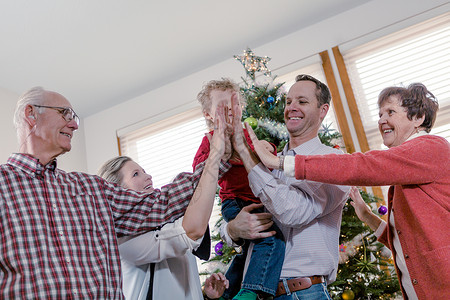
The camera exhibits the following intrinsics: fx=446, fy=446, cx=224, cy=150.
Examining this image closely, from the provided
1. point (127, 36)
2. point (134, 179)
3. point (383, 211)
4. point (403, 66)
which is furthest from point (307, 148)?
point (127, 36)

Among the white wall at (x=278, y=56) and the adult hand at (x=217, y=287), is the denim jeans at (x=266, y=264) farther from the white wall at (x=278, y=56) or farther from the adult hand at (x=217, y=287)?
the white wall at (x=278, y=56)

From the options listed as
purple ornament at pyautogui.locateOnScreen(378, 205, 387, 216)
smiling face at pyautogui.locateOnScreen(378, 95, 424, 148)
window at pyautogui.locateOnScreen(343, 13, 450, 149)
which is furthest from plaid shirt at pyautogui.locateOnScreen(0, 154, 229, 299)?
window at pyautogui.locateOnScreen(343, 13, 450, 149)

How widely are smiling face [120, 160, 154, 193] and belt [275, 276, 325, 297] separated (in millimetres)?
819

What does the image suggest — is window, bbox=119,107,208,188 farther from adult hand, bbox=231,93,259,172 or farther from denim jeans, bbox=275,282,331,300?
denim jeans, bbox=275,282,331,300

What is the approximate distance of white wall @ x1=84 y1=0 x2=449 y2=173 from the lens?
14.6ft

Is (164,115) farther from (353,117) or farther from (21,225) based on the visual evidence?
(21,225)

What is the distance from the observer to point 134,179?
2205 mm

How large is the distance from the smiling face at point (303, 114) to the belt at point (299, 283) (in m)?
0.62

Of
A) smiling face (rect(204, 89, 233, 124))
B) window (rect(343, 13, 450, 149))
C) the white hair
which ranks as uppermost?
window (rect(343, 13, 450, 149))

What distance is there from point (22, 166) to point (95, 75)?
12.9ft

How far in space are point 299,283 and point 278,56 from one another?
145 inches

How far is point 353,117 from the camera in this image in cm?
452

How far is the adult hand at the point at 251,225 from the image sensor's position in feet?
5.96

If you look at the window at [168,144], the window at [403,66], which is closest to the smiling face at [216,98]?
the window at [403,66]
